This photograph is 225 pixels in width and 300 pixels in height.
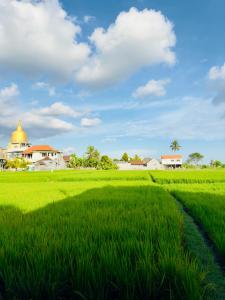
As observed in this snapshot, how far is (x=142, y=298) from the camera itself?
190 cm

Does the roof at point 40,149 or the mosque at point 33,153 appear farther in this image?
the roof at point 40,149

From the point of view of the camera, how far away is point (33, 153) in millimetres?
64938

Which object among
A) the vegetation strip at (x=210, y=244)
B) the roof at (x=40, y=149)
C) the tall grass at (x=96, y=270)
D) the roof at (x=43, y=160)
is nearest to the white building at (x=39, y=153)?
the roof at (x=40, y=149)

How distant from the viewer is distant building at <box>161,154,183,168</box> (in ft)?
259

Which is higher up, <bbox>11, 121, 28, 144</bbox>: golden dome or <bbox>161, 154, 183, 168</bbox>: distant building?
<bbox>11, 121, 28, 144</bbox>: golden dome

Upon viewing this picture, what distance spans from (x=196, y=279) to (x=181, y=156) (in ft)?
265

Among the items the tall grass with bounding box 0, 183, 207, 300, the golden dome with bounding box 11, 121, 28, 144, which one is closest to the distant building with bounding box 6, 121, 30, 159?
the golden dome with bounding box 11, 121, 28, 144

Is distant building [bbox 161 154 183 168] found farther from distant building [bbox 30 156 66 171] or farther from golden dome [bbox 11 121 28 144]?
golden dome [bbox 11 121 28 144]

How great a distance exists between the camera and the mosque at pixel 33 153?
60219 mm

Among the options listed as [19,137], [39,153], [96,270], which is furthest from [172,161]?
[96,270]

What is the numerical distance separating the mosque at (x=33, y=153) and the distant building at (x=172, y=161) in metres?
31.3

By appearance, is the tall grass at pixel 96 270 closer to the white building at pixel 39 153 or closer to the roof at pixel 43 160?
the roof at pixel 43 160

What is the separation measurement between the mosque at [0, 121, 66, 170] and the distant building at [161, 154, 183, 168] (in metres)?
31.3

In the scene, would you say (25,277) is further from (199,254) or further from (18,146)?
(18,146)
